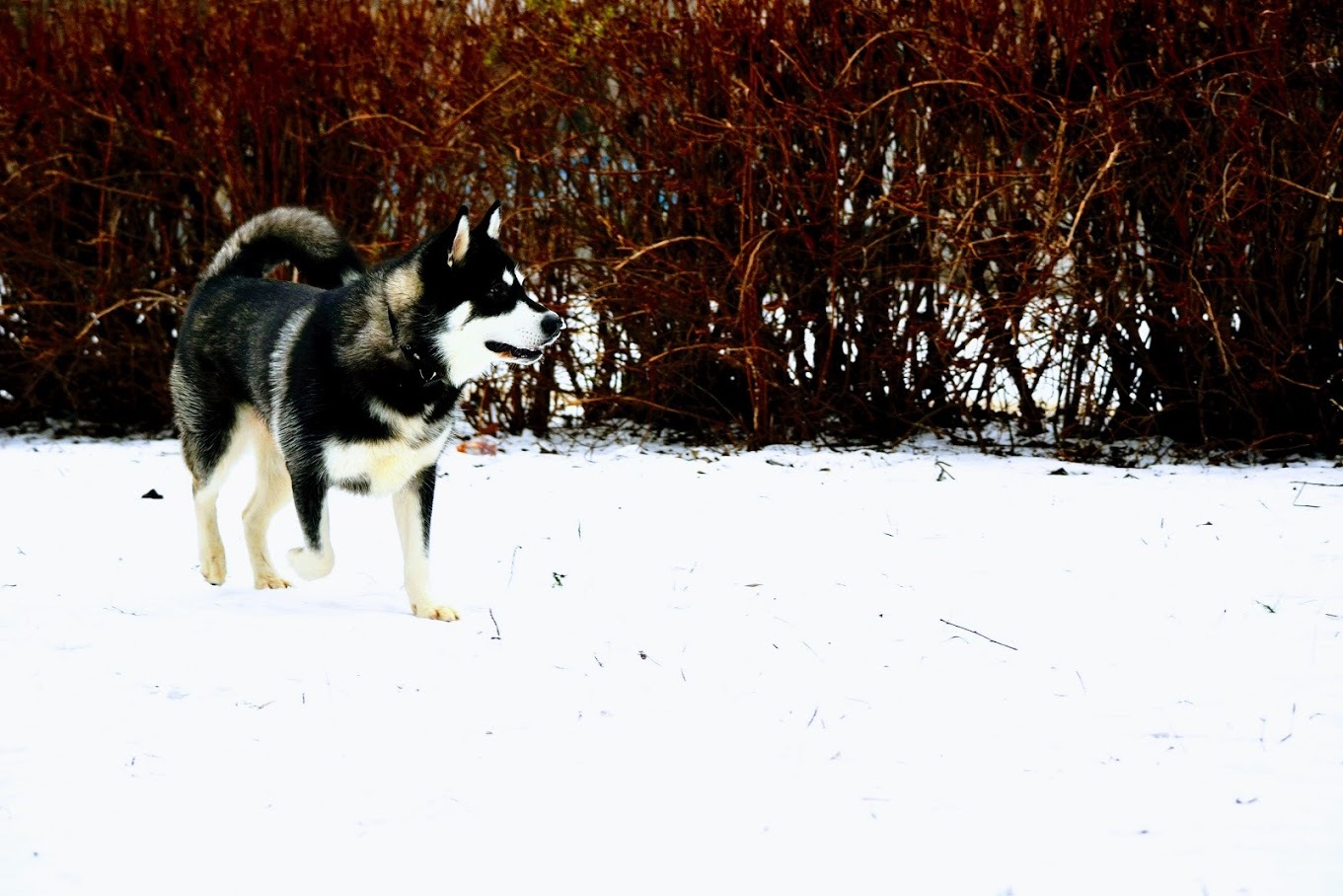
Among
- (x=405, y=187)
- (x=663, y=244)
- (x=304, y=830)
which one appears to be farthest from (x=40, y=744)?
(x=405, y=187)

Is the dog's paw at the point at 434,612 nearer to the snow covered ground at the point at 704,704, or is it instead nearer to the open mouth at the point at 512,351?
the snow covered ground at the point at 704,704

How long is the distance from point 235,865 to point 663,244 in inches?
190

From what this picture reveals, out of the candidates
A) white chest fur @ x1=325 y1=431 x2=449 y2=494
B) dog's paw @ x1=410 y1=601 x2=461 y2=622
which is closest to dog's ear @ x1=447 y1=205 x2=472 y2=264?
white chest fur @ x1=325 y1=431 x2=449 y2=494

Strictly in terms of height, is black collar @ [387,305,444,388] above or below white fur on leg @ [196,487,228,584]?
above

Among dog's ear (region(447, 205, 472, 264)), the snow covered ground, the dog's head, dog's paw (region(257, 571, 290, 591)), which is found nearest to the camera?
the snow covered ground

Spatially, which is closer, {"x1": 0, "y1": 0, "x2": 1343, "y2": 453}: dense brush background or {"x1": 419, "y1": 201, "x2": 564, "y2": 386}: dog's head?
{"x1": 419, "y1": 201, "x2": 564, "y2": 386}: dog's head

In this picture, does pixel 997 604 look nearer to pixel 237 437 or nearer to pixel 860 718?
pixel 860 718

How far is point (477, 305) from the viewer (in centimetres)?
418

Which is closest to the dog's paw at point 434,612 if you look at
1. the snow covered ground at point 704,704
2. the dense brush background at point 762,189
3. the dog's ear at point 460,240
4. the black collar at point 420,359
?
the snow covered ground at point 704,704

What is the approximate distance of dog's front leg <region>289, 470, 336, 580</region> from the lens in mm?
4266

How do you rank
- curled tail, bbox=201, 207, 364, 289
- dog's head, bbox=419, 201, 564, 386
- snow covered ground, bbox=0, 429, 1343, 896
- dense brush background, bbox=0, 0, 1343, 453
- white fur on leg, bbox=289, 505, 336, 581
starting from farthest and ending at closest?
dense brush background, bbox=0, 0, 1343, 453 → curled tail, bbox=201, 207, 364, 289 → white fur on leg, bbox=289, 505, 336, 581 → dog's head, bbox=419, 201, 564, 386 → snow covered ground, bbox=0, 429, 1343, 896

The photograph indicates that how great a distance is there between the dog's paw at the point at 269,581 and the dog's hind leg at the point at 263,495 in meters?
0.01

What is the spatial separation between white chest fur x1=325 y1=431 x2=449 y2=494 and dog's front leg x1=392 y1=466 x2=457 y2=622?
9cm

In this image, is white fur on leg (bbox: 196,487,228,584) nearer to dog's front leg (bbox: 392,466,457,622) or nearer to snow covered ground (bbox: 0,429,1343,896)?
snow covered ground (bbox: 0,429,1343,896)
